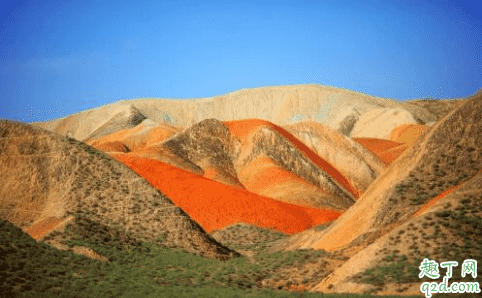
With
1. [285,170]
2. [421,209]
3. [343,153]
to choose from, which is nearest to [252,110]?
[343,153]

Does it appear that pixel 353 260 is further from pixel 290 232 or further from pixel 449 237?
pixel 290 232

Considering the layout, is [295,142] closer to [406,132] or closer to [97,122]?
[406,132]

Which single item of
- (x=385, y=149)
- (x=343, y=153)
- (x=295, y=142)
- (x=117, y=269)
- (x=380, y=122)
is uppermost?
(x=380, y=122)

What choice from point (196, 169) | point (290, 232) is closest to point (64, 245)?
point (290, 232)

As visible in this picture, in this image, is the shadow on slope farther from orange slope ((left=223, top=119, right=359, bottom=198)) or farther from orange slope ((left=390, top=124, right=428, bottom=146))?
orange slope ((left=390, top=124, right=428, bottom=146))

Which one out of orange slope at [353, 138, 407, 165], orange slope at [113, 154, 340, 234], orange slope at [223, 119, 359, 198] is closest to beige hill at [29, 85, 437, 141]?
orange slope at [353, 138, 407, 165]

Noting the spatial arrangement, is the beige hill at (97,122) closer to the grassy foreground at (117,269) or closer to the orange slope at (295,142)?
the orange slope at (295,142)

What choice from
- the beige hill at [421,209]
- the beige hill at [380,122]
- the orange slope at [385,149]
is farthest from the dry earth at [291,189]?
the beige hill at [380,122]
